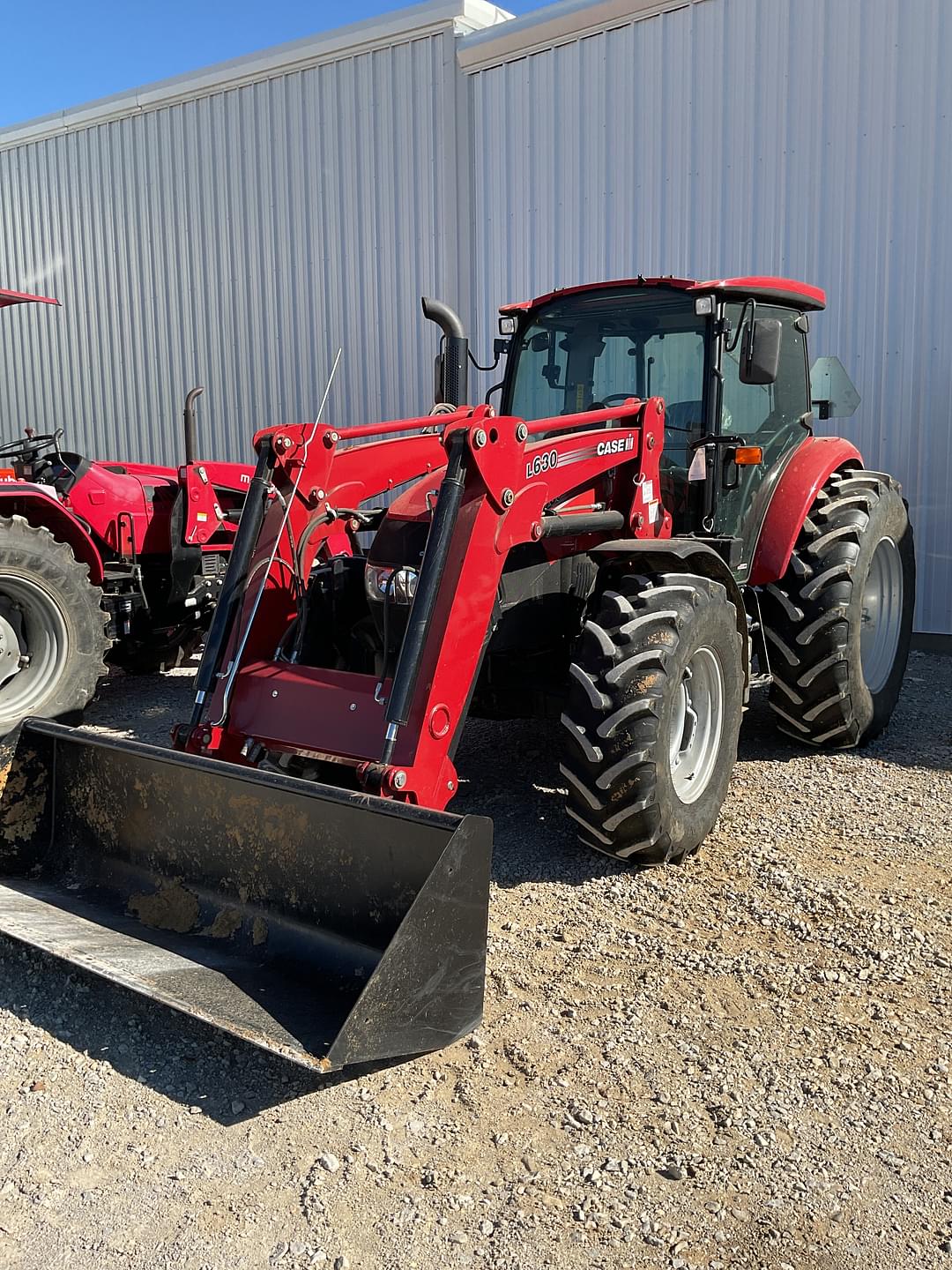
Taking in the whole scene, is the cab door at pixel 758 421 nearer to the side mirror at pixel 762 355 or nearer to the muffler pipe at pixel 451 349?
the side mirror at pixel 762 355

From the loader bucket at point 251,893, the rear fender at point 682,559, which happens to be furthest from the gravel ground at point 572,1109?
the rear fender at point 682,559

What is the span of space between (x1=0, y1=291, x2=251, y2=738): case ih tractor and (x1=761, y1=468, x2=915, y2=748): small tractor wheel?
362 cm

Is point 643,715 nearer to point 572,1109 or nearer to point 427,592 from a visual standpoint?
point 427,592

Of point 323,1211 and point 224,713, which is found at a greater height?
point 224,713

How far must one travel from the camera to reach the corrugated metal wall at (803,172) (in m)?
7.95

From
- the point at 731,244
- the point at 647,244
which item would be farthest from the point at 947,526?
the point at 647,244

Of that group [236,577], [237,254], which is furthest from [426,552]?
[237,254]

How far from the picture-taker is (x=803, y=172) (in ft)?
27.5

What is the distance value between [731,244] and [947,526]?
2.78 meters

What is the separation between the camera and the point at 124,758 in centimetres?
387

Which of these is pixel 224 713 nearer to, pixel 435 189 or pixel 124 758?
pixel 124 758

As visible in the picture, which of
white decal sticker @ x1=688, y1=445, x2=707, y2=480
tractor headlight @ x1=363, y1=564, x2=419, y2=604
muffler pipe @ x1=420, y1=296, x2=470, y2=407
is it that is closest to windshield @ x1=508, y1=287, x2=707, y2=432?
white decal sticker @ x1=688, y1=445, x2=707, y2=480

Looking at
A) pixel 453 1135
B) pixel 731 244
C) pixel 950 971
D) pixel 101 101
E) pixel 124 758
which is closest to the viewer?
pixel 453 1135

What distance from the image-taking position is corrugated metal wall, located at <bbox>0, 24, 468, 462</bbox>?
34.3ft
